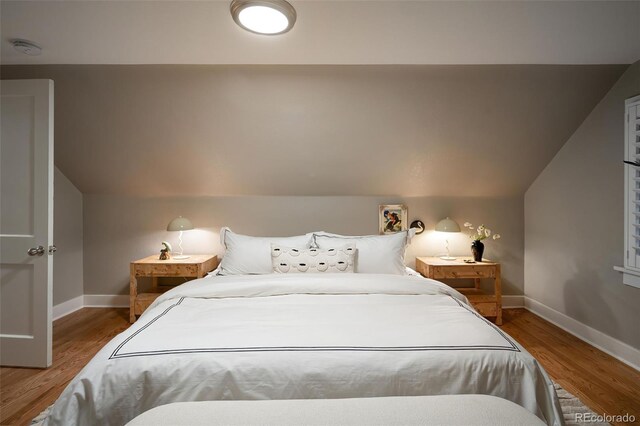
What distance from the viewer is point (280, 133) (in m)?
3.48

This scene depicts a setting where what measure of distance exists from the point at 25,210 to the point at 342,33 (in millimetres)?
2546

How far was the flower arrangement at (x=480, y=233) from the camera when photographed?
150 inches

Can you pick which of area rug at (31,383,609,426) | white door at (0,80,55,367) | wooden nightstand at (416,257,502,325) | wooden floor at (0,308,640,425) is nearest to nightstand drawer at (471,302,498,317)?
wooden nightstand at (416,257,502,325)

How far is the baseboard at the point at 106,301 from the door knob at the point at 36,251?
174 cm

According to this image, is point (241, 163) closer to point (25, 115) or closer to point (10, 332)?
point (25, 115)

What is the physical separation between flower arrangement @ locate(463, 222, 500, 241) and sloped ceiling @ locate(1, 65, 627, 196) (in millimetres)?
371

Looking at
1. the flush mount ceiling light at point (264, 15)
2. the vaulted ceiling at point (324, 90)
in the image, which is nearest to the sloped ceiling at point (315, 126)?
the vaulted ceiling at point (324, 90)

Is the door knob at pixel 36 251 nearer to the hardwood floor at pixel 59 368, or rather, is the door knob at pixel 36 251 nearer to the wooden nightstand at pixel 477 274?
the hardwood floor at pixel 59 368

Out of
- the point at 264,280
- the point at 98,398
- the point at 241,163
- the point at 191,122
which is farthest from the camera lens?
the point at 241,163

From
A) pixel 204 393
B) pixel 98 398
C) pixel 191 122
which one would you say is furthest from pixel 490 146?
pixel 98 398

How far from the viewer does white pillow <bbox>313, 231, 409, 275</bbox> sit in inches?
123

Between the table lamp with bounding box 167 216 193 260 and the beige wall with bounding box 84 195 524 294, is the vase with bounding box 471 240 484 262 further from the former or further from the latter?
the table lamp with bounding box 167 216 193 260

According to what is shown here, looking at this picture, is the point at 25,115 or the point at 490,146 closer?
the point at 25,115

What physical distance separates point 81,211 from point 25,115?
176cm
